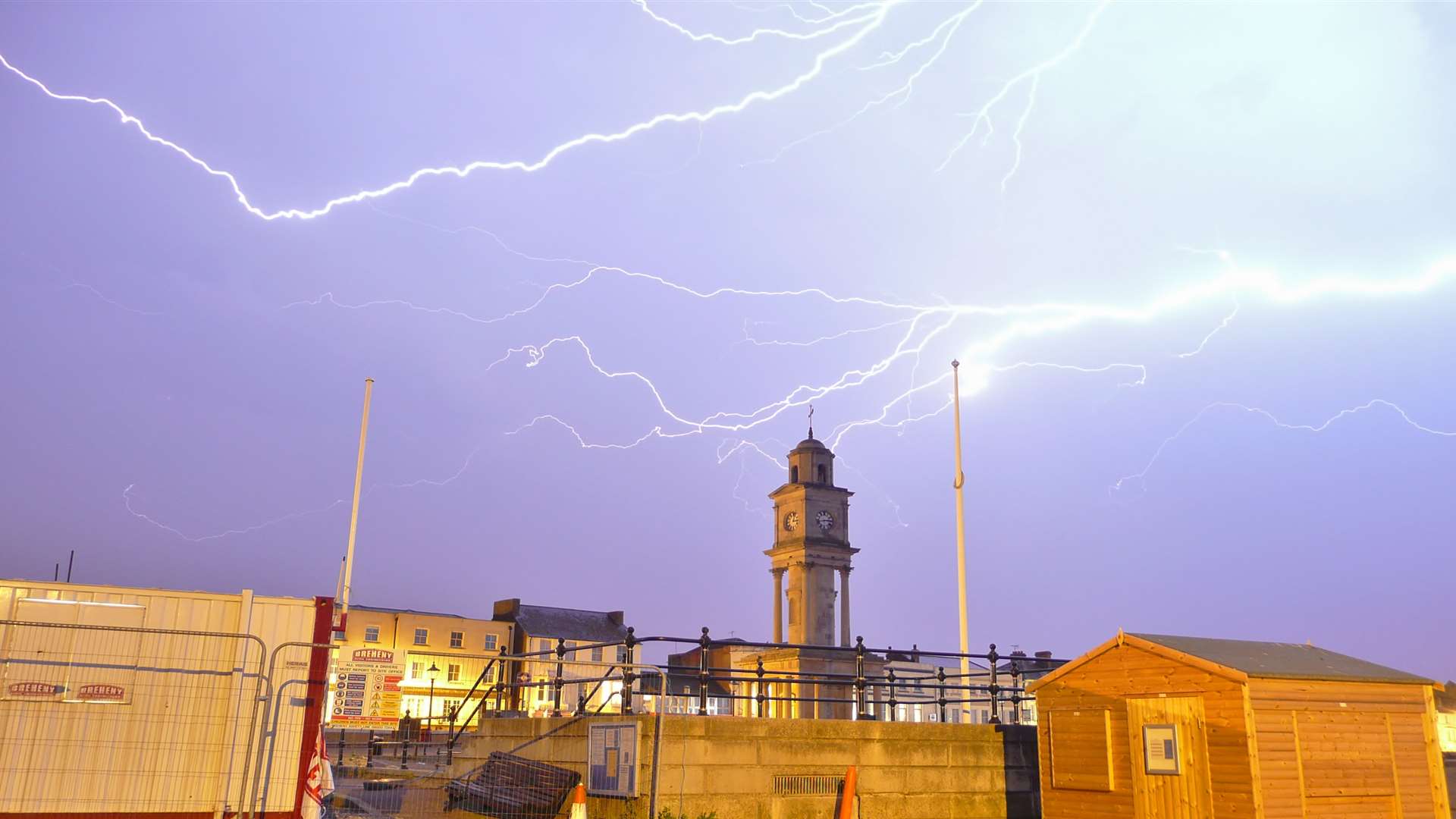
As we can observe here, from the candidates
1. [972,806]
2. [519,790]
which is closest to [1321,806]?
[972,806]

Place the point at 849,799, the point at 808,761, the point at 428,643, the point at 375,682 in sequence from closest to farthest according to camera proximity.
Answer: the point at 849,799 → the point at 808,761 → the point at 375,682 → the point at 428,643

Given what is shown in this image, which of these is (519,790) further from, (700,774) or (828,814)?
(828,814)

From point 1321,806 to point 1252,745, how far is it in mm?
1473

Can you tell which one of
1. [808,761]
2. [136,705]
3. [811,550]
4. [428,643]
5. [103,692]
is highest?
[811,550]

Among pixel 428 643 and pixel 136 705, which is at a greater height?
pixel 428 643

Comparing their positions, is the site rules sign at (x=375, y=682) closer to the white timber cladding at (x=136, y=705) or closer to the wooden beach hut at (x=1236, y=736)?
the white timber cladding at (x=136, y=705)

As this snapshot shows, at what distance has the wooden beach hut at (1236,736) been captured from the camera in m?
14.9

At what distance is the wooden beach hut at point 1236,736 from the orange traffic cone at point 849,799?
348cm

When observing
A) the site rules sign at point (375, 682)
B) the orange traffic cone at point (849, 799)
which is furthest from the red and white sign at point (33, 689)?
the site rules sign at point (375, 682)

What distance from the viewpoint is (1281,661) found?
1608 centimetres

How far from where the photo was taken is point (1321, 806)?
1502cm

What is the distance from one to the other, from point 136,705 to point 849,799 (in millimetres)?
9132

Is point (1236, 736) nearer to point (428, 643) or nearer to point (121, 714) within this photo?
point (121, 714)

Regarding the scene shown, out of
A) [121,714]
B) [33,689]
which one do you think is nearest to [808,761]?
[121,714]
